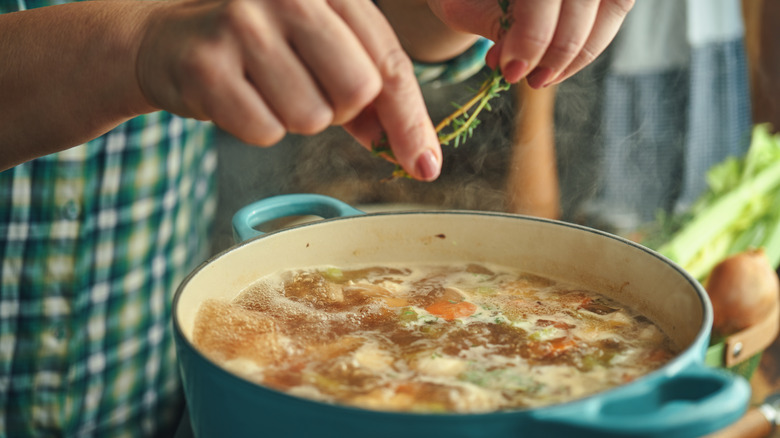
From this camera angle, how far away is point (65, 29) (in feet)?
2.84

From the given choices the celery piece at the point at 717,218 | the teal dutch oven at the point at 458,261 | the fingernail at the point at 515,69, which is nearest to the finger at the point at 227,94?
the teal dutch oven at the point at 458,261

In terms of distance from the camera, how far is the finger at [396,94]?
691mm

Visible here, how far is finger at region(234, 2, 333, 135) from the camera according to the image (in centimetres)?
65

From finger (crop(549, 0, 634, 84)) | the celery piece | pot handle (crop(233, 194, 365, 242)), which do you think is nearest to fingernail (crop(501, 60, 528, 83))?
finger (crop(549, 0, 634, 84))

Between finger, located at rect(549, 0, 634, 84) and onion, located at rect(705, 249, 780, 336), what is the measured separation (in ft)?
3.11

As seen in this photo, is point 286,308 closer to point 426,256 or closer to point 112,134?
point 426,256

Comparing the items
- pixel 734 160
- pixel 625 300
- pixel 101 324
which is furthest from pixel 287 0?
pixel 734 160

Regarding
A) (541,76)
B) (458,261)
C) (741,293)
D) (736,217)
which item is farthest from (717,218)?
(541,76)

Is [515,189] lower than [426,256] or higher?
lower

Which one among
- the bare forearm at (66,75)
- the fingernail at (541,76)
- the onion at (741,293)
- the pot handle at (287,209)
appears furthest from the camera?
the onion at (741,293)

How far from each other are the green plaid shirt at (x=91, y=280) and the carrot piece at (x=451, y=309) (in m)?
0.96

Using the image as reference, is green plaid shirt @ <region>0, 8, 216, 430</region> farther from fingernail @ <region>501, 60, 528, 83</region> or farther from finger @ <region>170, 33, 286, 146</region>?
fingernail @ <region>501, 60, 528, 83</region>

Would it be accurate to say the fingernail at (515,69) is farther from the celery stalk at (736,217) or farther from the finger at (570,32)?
the celery stalk at (736,217)

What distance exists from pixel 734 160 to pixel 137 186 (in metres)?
2.44
